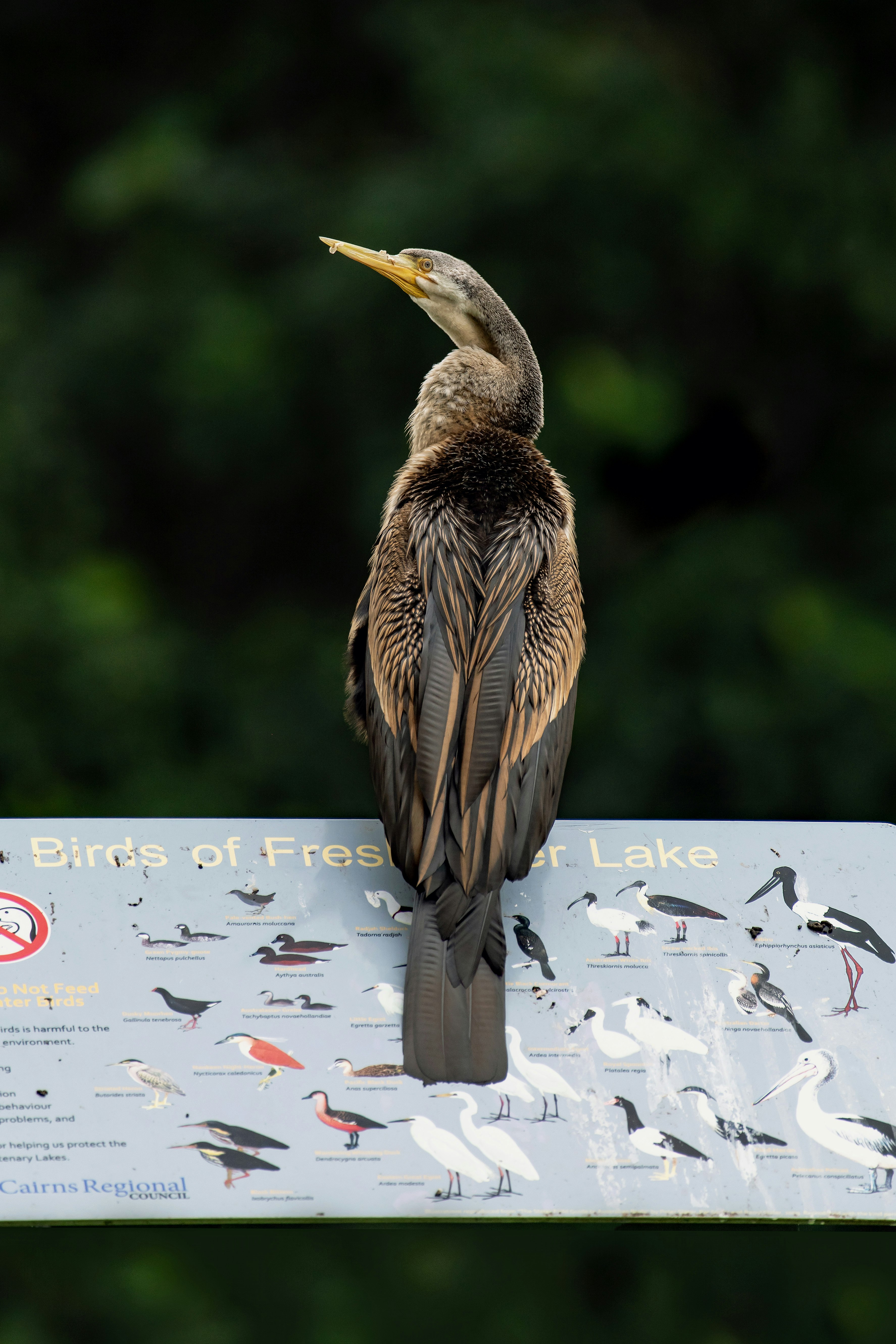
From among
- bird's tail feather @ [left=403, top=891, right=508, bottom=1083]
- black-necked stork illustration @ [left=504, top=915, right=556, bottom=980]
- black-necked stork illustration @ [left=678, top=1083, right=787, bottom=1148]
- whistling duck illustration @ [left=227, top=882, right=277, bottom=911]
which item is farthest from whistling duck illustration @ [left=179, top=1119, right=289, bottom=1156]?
black-necked stork illustration @ [left=678, top=1083, right=787, bottom=1148]

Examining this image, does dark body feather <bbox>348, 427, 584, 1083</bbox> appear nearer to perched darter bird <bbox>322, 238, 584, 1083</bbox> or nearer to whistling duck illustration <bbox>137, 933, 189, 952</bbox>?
perched darter bird <bbox>322, 238, 584, 1083</bbox>

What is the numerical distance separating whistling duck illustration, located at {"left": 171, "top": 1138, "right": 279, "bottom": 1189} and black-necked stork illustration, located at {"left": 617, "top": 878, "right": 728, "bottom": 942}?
114 centimetres

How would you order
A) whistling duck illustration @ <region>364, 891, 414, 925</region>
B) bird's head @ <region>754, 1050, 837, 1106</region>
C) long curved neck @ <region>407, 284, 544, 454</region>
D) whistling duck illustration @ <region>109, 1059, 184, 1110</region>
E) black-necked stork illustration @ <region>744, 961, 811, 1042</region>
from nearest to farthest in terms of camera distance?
whistling duck illustration @ <region>109, 1059, 184, 1110</region>, bird's head @ <region>754, 1050, 837, 1106</region>, black-necked stork illustration @ <region>744, 961, 811, 1042</region>, whistling duck illustration @ <region>364, 891, 414, 925</region>, long curved neck @ <region>407, 284, 544, 454</region>

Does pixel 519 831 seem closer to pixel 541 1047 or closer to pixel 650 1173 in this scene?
pixel 541 1047

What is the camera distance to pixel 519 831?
3.30 metres

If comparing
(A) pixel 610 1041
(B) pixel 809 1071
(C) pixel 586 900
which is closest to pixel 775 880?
(C) pixel 586 900

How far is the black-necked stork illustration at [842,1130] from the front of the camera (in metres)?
2.89

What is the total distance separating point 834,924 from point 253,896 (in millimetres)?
1427

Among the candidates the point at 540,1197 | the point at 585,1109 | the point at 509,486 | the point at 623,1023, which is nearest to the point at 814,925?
the point at 623,1023

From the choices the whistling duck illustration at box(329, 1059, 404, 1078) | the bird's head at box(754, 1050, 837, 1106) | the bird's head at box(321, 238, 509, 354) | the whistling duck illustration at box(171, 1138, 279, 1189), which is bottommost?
the whistling duck illustration at box(171, 1138, 279, 1189)

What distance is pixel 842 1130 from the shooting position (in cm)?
295

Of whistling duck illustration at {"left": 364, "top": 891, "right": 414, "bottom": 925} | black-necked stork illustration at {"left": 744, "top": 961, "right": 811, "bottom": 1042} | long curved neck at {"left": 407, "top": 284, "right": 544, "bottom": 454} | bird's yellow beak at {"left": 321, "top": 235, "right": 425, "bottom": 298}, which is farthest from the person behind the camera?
bird's yellow beak at {"left": 321, "top": 235, "right": 425, "bottom": 298}

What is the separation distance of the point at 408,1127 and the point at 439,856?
640mm

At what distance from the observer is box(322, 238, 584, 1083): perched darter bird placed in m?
3.11
